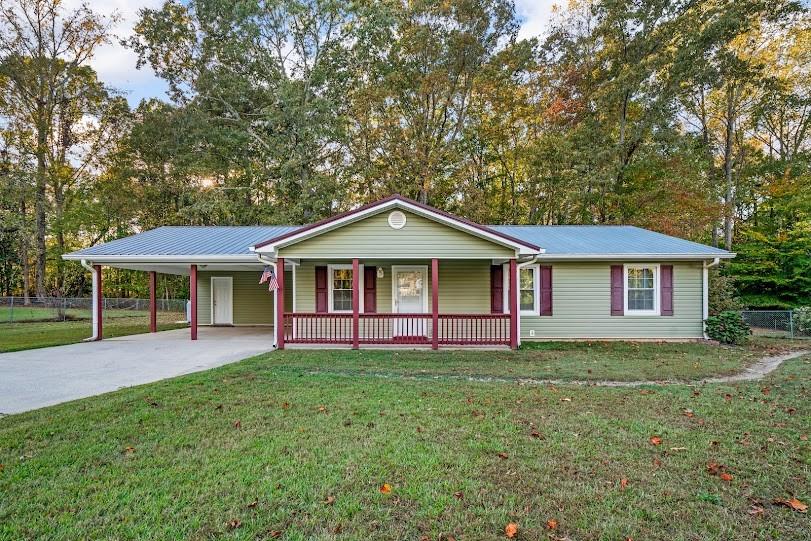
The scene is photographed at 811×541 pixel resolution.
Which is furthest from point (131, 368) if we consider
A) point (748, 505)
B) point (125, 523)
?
point (748, 505)

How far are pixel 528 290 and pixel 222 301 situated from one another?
38.2ft

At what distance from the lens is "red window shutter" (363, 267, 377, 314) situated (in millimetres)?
12586

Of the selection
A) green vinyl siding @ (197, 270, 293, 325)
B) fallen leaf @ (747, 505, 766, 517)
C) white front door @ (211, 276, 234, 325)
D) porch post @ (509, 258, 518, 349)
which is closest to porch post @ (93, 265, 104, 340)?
green vinyl siding @ (197, 270, 293, 325)

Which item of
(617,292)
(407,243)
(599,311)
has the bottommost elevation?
(599,311)

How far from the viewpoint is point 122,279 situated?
32531 mm

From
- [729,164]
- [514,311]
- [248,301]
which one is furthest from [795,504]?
[729,164]

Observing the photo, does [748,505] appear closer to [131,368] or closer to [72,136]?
[131,368]

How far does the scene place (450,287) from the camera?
12633 mm

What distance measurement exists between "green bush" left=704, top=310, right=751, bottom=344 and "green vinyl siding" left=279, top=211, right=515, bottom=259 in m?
6.54

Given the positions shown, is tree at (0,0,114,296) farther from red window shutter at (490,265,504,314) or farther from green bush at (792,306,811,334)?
green bush at (792,306,811,334)

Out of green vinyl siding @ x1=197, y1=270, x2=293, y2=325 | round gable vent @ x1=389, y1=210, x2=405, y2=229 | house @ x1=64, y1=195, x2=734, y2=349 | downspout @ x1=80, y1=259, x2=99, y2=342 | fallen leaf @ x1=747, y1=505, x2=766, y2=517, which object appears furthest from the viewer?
green vinyl siding @ x1=197, y1=270, x2=293, y2=325

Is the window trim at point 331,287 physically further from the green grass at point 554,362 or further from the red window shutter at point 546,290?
the red window shutter at point 546,290

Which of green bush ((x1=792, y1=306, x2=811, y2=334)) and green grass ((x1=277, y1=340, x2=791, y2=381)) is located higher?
green bush ((x1=792, y1=306, x2=811, y2=334))

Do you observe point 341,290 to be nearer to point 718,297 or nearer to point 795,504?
point 795,504
